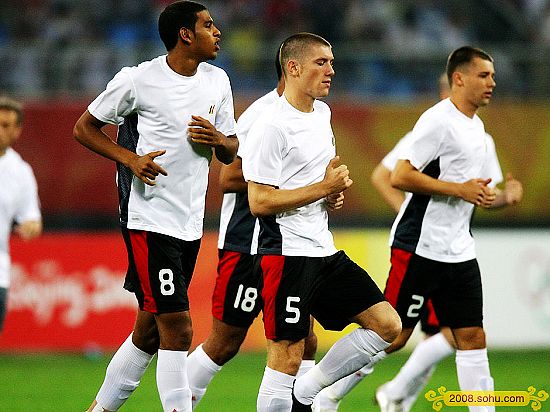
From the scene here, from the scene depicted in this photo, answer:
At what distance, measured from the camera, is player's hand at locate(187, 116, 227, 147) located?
6516 millimetres

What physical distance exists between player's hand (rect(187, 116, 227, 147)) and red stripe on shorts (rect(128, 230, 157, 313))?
62 centimetres

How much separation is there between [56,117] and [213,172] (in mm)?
2014

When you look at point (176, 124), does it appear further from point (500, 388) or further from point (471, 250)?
point (500, 388)

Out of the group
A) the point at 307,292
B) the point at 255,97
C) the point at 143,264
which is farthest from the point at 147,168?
the point at 255,97

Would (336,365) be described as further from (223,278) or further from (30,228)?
(30,228)

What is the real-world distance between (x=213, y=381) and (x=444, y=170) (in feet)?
12.8

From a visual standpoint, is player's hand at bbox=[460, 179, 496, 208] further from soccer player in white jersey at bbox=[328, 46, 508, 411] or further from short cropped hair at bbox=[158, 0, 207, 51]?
short cropped hair at bbox=[158, 0, 207, 51]

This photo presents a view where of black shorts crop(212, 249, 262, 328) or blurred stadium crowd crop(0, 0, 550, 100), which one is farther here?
blurred stadium crowd crop(0, 0, 550, 100)

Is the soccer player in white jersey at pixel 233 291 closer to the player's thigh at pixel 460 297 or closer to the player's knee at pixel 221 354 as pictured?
the player's knee at pixel 221 354

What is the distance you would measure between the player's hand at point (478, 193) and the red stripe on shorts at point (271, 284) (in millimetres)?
1483

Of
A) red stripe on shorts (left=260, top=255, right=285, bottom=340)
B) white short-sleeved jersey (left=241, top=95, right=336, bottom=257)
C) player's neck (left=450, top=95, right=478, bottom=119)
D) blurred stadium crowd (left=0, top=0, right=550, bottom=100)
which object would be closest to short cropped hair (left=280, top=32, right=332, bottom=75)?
white short-sleeved jersey (left=241, top=95, right=336, bottom=257)

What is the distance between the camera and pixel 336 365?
6.61m

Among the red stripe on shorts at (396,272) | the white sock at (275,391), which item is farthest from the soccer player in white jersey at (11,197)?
the white sock at (275,391)

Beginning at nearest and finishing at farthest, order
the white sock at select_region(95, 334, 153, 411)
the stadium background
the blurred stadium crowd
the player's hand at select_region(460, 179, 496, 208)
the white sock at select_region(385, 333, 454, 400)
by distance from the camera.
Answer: the white sock at select_region(95, 334, 153, 411), the player's hand at select_region(460, 179, 496, 208), the white sock at select_region(385, 333, 454, 400), the stadium background, the blurred stadium crowd
